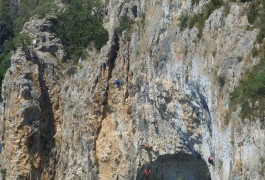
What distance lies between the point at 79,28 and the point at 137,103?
797cm

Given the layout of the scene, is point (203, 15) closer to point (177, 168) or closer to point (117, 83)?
point (117, 83)

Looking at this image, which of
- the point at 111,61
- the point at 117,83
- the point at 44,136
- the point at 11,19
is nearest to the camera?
the point at 117,83

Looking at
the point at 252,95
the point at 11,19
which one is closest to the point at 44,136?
the point at 252,95

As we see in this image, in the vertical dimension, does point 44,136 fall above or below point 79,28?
below

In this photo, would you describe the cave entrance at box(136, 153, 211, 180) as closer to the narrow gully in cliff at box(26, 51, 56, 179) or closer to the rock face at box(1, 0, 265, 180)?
the rock face at box(1, 0, 265, 180)

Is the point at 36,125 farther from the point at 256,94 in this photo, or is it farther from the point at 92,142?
the point at 256,94

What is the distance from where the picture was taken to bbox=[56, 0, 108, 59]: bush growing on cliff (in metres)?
33.4

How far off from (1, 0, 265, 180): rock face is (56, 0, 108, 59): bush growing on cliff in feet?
1.74

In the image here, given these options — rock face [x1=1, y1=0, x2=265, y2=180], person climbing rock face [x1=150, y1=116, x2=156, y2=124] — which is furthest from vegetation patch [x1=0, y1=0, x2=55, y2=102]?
person climbing rock face [x1=150, y1=116, x2=156, y2=124]

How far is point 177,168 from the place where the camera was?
2802 centimetres

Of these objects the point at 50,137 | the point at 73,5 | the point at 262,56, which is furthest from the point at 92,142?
the point at 262,56

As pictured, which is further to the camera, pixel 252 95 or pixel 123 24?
pixel 123 24

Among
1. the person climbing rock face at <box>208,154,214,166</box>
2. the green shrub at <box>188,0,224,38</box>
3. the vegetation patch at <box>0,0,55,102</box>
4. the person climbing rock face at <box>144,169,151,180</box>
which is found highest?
the vegetation patch at <box>0,0,55,102</box>

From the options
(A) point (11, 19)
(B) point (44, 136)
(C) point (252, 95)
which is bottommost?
(C) point (252, 95)
